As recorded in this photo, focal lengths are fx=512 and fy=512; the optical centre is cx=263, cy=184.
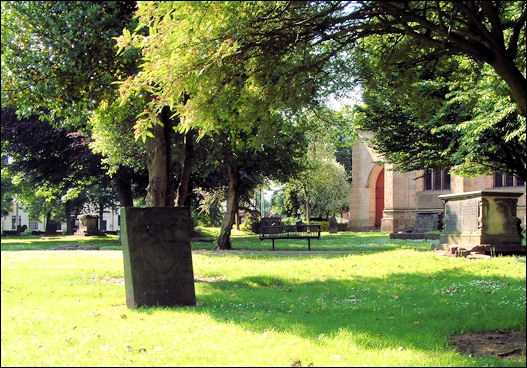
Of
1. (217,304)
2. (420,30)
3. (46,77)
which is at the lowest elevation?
(217,304)

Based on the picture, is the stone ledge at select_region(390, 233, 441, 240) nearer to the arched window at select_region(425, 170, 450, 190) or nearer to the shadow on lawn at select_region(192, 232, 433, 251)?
the shadow on lawn at select_region(192, 232, 433, 251)

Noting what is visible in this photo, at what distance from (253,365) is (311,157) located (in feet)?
131

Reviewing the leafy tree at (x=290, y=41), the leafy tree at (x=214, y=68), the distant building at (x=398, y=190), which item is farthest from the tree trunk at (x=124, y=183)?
the leafy tree at (x=290, y=41)

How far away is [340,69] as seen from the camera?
859 centimetres

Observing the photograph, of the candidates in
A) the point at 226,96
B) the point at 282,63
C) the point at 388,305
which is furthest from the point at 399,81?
the point at 388,305

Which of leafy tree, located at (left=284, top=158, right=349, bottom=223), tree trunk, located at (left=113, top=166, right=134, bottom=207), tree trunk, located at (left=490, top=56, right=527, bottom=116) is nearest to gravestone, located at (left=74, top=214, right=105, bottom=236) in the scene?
tree trunk, located at (left=113, top=166, right=134, bottom=207)

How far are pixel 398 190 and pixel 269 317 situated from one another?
36760 millimetres

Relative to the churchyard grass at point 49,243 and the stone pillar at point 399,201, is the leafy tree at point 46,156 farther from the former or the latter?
the stone pillar at point 399,201

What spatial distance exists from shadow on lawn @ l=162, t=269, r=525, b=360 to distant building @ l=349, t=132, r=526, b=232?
15.5 meters

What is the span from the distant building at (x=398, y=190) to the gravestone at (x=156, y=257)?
1821 centimetres

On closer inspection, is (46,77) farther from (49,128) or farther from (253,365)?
(49,128)

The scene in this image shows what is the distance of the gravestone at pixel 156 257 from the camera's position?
7766mm

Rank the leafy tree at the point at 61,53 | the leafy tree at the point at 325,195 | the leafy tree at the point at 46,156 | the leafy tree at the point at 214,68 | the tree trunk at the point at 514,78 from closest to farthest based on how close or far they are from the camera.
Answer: the tree trunk at the point at 514,78 → the leafy tree at the point at 214,68 → the leafy tree at the point at 61,53 → the leafy tree at the point at 46,156 → the leafy tree at the point at 325,195

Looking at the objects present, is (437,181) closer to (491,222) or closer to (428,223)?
(428,223)
